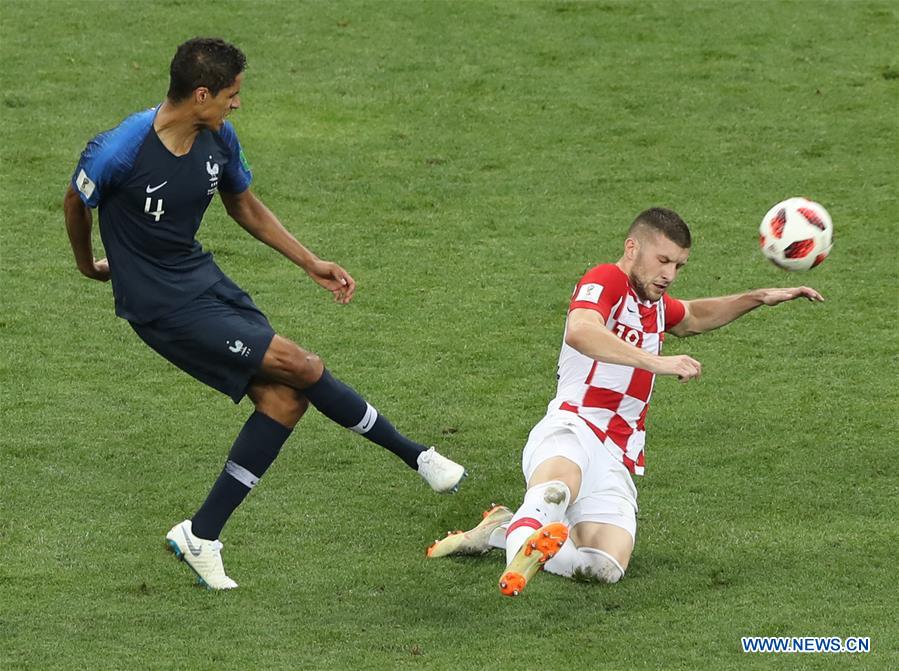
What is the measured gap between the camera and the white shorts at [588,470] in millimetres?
6562

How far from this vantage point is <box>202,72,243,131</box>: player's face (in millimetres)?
6191

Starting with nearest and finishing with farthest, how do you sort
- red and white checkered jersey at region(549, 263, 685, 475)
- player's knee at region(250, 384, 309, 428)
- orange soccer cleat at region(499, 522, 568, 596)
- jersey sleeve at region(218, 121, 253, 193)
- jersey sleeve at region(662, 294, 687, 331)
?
orange soccer cleat at region(499, 522, 568, 596), player's knee at region(250, 384, 309, 428), jersey sleeve at region(218, 121, 253, 193), red and white checkered jersey at region(549, 263, 685, 475), jersey sleeve at region(662, 294, 687, 331)

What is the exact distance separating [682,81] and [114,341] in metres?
6.01

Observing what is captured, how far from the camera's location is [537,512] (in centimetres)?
608

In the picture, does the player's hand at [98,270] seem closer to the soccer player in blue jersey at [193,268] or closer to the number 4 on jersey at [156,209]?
the soccer player in blue jersey at [193,268]

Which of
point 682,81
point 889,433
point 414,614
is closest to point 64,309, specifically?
point 414,614

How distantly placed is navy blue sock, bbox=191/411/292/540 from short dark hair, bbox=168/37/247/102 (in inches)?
53.9

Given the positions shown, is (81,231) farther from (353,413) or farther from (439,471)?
(439,471)

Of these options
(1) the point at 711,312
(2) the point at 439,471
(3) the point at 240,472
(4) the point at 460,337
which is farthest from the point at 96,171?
(4) the point at 460,337

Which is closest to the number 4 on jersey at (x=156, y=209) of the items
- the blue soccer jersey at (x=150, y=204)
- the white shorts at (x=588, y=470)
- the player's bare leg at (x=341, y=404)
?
the blue soccer jersey at (x=150, y=204)

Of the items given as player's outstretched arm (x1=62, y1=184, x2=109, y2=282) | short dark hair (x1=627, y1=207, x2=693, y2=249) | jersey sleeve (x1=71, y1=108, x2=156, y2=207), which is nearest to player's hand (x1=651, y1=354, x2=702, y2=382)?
short dark hair (x1=627, y1=207, x2=693, y2=249)

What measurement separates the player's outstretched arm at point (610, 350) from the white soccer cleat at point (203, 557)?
1707 mm

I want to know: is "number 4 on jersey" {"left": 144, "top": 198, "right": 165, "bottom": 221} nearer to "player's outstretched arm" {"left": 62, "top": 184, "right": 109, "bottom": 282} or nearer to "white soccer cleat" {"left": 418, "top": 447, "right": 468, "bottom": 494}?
"player's outstretched arm" {"left": 62, "top": 184, "right": 109, "bottom": 282}

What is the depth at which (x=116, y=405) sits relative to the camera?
8.55 metres
